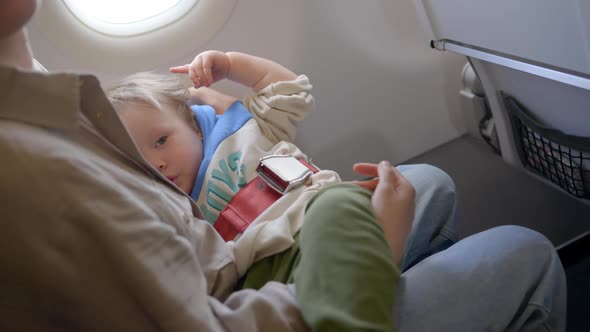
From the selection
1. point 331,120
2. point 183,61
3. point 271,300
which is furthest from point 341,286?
point 331,120

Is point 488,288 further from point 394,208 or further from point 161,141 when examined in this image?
point 161,141

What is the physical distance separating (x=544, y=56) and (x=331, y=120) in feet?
2.40

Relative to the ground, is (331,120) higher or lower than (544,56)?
lower

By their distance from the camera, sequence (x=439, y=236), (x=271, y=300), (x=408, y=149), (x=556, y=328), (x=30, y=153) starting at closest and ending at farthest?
(x=30, y=153) < (x=271, y=300) < (x=556, y=328) < (x=439, y=236) < (x=408, y=149)

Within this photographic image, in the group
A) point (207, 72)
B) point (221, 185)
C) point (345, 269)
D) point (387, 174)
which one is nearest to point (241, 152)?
point (221, 185)

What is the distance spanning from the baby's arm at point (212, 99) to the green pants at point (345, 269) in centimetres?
68

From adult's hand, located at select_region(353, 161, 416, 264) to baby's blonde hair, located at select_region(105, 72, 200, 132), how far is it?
23.1 inches

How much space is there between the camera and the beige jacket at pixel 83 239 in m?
0.45

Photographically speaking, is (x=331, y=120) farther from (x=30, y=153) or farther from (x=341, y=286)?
(x=30, y=153)

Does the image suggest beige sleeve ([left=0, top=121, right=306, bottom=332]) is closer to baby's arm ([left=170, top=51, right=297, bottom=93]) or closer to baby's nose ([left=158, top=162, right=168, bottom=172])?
baby's nose ([left=158, top=162, right=168, bottom=172])

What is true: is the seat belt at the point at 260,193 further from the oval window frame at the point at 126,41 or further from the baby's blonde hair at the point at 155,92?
the oval window frame at the point at 126,41

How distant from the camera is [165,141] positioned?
1082mm

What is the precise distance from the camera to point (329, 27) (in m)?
1.39

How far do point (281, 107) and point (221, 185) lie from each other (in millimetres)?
227
